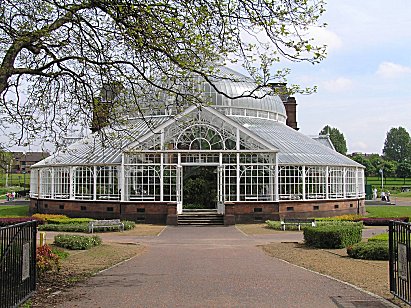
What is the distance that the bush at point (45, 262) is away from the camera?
39.5 feet

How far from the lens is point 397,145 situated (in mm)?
134875

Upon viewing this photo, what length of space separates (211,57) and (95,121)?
11.3 feet

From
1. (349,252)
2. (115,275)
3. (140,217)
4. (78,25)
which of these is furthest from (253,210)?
(78,25)

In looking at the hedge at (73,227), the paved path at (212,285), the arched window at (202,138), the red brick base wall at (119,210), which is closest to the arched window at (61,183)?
the red brick base wall at (119,210)

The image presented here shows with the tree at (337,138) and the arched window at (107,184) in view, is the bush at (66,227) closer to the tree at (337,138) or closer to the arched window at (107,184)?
the arched window at (107,184)

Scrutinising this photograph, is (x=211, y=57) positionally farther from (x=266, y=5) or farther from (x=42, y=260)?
(x=42, y=260)

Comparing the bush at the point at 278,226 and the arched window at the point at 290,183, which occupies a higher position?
the arched window at the point at 290,183

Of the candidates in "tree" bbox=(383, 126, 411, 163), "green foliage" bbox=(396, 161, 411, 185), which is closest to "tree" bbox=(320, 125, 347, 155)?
"green foliage" bbox=(396, 161, 411, 185)

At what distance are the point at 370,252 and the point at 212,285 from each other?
6549mm

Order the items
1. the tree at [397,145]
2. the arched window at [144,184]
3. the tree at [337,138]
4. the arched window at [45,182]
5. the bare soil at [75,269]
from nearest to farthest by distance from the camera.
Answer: the bare soil at [75,269]
the arched window at [144,184]
the arched window at [45,182]
the tree at [337,138]
the tree at [397,145]

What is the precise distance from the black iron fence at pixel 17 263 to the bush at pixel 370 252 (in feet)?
32.5

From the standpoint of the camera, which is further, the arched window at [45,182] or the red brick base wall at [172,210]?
the arched window at [45,182]

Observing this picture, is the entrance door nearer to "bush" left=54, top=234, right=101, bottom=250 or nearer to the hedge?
the hedge

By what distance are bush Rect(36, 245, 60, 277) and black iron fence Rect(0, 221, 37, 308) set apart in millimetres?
2006
